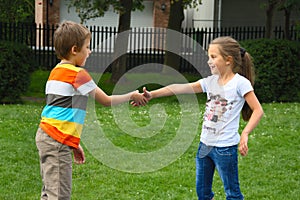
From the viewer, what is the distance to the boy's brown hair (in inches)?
171

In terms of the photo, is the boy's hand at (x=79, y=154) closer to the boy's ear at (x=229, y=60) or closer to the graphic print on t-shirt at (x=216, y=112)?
the graphic print on t-shirt at (x=216, y=112)

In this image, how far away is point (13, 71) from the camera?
46.5ft

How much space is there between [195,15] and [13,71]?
17893 mm

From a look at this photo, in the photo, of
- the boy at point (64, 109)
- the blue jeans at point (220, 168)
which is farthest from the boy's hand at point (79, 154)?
the blue jeans at point (220, 168)

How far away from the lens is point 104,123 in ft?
33.5

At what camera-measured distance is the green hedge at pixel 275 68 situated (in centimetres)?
1428

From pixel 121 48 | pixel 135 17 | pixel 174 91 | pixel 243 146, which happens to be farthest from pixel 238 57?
pixel 135 17

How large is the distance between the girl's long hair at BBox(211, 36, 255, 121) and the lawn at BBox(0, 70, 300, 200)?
2.29ft

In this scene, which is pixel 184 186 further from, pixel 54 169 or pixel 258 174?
pixel 54 169

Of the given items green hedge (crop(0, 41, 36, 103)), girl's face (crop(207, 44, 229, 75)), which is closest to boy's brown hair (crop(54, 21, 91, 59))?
girl's face (crop(207, 44, 229, 75))

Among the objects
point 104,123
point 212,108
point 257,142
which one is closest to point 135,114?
point 104,123

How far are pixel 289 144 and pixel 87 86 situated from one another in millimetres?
5219

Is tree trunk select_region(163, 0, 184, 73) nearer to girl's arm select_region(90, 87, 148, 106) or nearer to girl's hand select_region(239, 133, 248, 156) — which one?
girl's arm select_region(90, 87, 148, 106)

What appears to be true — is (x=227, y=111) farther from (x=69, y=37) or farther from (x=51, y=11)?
(x=51, y=11)
